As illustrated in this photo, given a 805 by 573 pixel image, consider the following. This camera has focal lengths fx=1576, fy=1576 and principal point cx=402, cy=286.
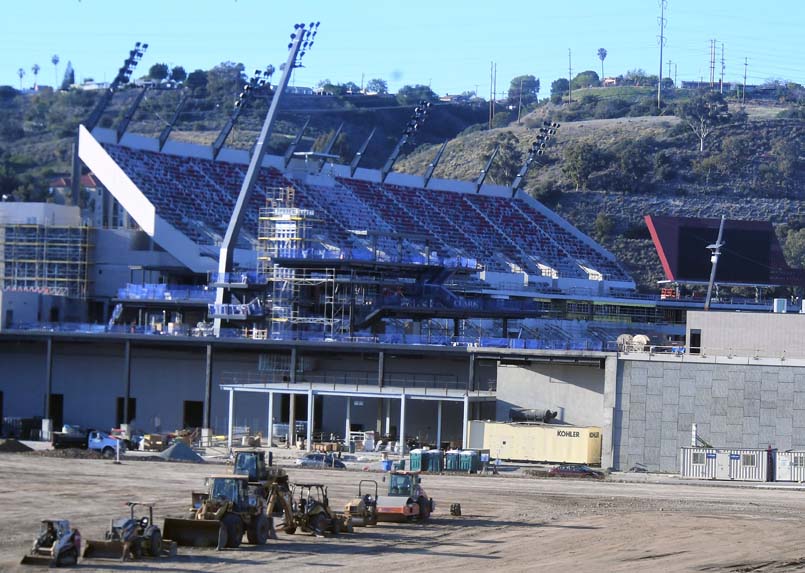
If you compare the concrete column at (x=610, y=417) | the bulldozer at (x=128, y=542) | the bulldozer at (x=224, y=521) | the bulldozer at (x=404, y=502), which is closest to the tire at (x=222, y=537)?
the bulldozer at (x=224, y=521)

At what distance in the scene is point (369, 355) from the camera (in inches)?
3551

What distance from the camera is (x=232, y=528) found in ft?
141

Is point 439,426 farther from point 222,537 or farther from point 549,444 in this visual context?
point 222,537

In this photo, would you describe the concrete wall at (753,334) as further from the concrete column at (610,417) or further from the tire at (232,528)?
the tire at (232,528)

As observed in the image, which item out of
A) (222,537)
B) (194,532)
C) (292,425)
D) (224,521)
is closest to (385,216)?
(292,425)

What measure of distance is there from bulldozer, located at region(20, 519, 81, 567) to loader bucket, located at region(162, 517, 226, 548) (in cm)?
375

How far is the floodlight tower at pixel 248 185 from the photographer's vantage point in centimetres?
9544

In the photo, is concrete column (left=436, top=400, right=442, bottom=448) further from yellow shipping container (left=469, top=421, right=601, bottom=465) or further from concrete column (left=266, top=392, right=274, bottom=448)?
concrete column (left=266, top=392, right=274, bottom=448)

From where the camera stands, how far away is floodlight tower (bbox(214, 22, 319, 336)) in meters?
95.4

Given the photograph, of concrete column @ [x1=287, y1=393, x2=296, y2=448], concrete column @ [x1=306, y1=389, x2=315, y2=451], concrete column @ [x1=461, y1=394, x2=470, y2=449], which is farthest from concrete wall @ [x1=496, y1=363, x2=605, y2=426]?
concrete column @ [x1=287, y1=393, x2=296, y2=448]

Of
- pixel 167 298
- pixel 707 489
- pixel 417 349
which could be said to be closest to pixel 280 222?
pixel 167 298

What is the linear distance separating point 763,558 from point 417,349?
1657 inches

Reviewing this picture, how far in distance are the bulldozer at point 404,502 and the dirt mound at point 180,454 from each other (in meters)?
22.4

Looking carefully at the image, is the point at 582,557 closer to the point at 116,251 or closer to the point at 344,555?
the point at 344,555
